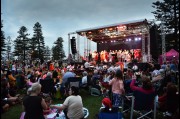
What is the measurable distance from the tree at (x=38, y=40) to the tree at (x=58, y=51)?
19.5 feet

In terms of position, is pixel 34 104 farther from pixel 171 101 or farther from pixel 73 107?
pixel 171 101

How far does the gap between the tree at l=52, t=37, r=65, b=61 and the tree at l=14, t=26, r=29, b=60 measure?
29.0 ft

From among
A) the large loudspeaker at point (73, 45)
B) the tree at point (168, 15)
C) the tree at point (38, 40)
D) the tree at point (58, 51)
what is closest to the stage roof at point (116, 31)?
the large loudspeaker at point (73, 45)

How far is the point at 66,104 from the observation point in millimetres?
4207

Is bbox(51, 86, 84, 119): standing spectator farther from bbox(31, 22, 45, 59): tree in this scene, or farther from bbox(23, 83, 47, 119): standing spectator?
bbox(31, 22, 45, 59): tree

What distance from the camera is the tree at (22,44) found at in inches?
2030

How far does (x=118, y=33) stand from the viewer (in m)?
23.8

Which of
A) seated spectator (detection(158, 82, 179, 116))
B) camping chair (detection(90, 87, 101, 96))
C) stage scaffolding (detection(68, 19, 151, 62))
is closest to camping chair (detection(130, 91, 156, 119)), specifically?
seated spectator (detection(158, 82, 179, 116))

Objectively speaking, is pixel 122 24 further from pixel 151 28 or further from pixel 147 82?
pixel 147 82

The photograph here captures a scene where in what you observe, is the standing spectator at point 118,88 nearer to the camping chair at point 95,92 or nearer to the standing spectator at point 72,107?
the standing spectator at point 72,107

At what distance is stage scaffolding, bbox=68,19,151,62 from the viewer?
19.9 meters

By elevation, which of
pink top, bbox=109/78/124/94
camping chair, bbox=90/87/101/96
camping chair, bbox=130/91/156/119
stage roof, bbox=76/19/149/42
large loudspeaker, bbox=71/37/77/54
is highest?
stage roof, bbox=76/19/149/42

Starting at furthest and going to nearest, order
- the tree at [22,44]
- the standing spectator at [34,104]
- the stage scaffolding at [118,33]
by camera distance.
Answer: the tree at [22,44], the stage scaffolding at [118,33], the standing spectator at [34,104]

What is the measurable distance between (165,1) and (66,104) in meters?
30.6
